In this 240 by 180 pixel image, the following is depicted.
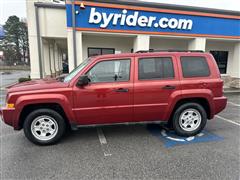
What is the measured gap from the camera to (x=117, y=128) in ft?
15.0

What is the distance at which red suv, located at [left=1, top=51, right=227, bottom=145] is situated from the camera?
11.4ft

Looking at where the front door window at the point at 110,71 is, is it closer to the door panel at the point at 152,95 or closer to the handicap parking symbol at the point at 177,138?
the door panel at the point at 152,95

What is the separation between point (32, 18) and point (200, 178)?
10439 mm

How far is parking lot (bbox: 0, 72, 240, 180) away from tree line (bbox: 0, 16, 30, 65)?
64.9 meters

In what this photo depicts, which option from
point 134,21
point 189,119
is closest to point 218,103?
point 189,119

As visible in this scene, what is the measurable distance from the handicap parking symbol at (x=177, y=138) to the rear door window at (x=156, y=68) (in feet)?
4.72

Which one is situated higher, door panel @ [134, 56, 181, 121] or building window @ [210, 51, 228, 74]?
building window @ [210, 51, 228, 74]

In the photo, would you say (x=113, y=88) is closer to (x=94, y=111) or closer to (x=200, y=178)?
(x=94, y=111)

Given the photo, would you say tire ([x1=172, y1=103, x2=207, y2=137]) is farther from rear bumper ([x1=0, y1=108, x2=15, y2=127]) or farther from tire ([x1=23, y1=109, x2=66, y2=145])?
rear bumper ([x1=0, y1=108, x2=15, y2=127])

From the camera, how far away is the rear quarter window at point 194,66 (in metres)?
3.91

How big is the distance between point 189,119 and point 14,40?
7134cm

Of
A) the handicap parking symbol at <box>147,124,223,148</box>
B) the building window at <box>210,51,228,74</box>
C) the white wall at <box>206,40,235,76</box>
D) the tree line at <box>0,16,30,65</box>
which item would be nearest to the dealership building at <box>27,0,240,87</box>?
the white wall at <box>206,40,235,76</box>

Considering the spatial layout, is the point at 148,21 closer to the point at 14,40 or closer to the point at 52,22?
the point at 52,22

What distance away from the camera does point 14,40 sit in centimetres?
6028
